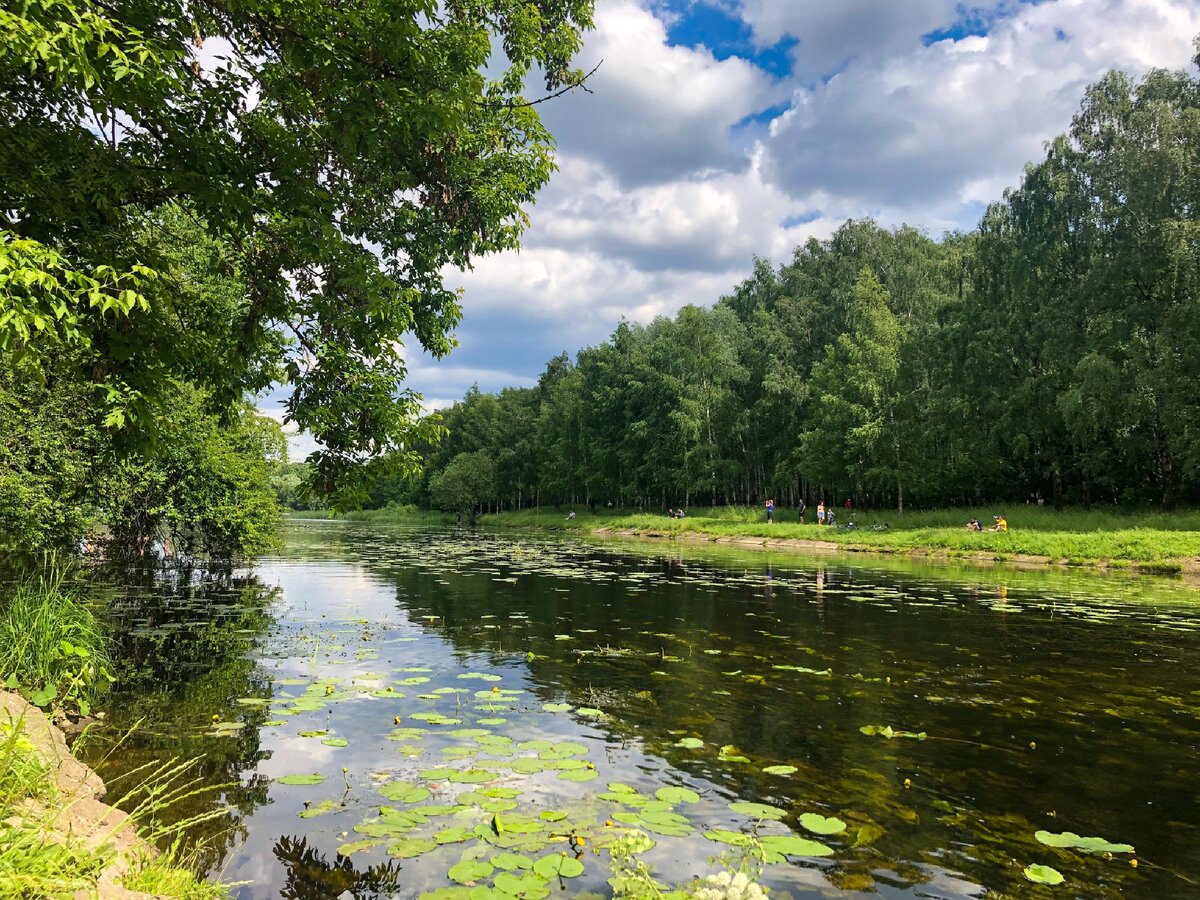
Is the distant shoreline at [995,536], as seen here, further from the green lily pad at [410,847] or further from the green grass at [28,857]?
the green grass at [28,857]

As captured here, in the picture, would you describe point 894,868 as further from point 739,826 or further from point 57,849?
point 57,849

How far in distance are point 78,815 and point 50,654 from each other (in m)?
4.29

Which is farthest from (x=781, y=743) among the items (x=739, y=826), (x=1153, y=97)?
(x=1153, y=97)

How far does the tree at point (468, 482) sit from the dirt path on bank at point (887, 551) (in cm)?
4356

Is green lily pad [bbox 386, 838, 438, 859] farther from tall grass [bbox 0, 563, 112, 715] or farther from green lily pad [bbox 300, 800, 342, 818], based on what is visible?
tall grass [bbox 0, 563, 112, 715]

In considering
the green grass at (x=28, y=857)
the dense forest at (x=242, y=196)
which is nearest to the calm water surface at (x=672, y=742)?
the green grass at (x=28, y=857)

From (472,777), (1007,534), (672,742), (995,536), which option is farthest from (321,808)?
(1007,534)

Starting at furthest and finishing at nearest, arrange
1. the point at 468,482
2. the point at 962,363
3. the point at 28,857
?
the point at 468,482, the point at 962,363, the point at 28,857

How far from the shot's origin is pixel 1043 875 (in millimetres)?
5109

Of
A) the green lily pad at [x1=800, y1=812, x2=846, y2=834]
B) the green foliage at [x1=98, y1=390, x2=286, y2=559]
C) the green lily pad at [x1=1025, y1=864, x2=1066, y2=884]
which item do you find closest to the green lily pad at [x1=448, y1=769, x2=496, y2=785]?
the green lily pad at [x1=800, y1=812, x2=846, y2=834]

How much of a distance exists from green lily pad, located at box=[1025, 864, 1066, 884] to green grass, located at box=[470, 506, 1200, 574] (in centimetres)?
3172

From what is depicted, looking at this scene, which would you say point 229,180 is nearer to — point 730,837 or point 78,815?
point 78,815

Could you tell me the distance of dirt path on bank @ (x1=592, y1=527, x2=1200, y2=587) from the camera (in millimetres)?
29502

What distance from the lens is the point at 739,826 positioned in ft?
19.4
